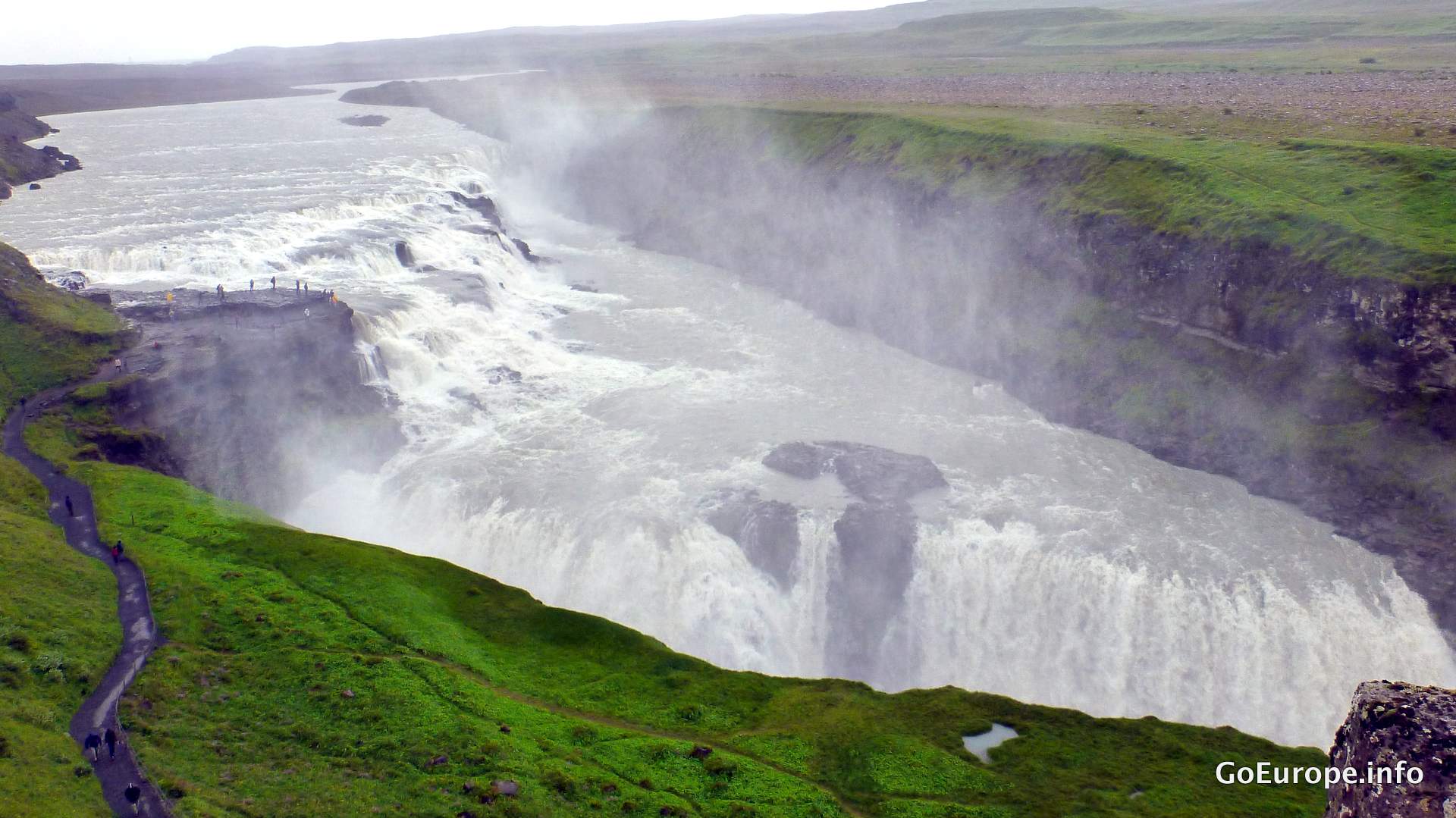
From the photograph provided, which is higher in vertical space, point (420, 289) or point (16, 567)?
point (420, 289)

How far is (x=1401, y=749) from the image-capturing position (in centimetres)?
1421

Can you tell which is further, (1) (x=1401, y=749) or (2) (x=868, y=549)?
(2) (x=868, y=549)

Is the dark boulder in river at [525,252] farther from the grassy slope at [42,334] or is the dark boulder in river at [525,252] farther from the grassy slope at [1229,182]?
the grassy slope at [42,334]

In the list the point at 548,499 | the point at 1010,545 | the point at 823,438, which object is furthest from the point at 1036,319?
the point at 548,499

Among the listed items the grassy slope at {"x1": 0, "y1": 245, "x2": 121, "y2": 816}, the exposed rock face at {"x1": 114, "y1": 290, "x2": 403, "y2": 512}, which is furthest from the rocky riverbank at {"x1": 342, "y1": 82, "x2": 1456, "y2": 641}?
the grassy slope at {"x1": 0, "y1": 245, "x2": 121, "y2": 816}

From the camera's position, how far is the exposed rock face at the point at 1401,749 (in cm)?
1366

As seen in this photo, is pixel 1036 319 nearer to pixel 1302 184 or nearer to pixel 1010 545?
pixel 1302 184

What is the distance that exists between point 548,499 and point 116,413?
17.2 meters

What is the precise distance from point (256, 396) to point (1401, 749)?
4231 cm

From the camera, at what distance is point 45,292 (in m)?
45.2

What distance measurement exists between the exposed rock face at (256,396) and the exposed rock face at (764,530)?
656 inches

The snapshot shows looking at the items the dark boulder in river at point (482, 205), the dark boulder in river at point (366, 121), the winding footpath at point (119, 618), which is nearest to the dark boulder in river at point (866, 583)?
the winding footpath at point (119, 618)

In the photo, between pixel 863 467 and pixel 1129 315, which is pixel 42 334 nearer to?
pixel 863 467

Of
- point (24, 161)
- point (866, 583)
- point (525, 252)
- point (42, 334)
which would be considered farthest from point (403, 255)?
point (866, 583)
